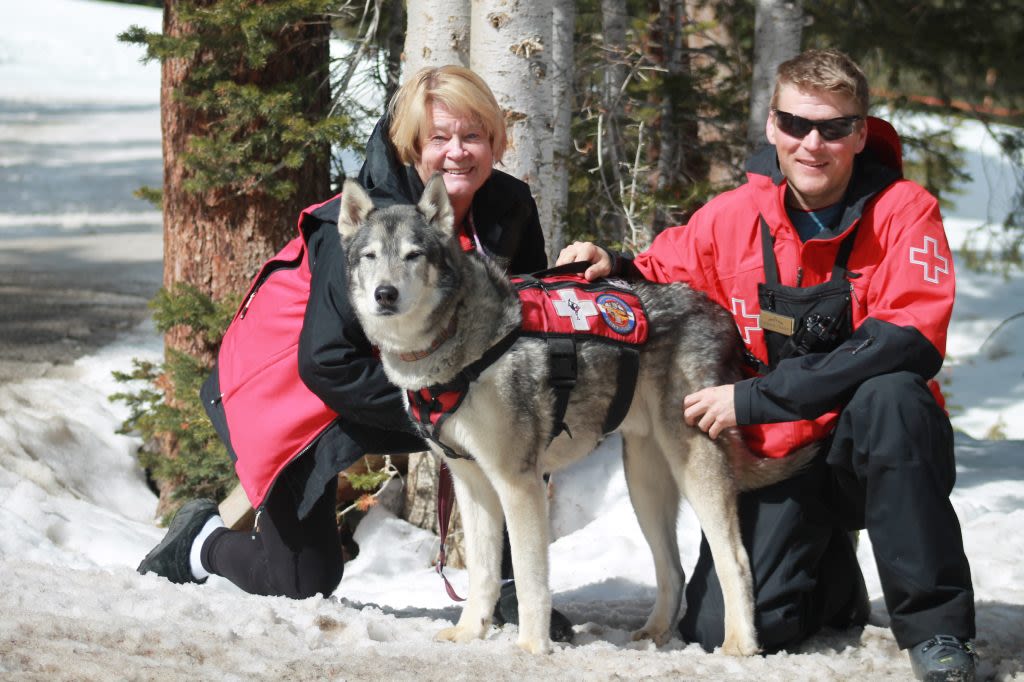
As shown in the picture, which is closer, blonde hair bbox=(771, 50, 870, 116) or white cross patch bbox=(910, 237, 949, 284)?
white cross patch bbox=(910, 237, 949, 284)

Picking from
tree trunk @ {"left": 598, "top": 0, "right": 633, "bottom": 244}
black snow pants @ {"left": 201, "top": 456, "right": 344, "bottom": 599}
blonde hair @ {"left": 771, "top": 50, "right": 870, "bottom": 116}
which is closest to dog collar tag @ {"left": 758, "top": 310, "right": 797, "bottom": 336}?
blonde hair @ {"left": 771, "top": 50, "right": 870, "bottom": 116}

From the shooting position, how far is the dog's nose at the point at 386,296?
3.28 m

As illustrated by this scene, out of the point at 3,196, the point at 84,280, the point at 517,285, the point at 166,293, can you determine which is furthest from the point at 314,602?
the point at 3,196

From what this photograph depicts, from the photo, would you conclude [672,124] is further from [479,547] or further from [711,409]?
[479,547]

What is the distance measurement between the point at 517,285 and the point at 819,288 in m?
1.01

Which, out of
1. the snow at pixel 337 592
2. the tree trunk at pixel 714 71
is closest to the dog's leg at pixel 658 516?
the snow at pixel 337 592

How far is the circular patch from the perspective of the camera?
3582 millimetres

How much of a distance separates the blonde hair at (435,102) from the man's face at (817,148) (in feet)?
3.27

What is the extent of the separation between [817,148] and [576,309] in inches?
37.2

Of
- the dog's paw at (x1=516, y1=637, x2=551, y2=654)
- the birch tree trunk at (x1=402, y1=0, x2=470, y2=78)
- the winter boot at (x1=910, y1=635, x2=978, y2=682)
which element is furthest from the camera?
the birch tree trunk at (x1=402, y1=0, x2=470, y2=78)

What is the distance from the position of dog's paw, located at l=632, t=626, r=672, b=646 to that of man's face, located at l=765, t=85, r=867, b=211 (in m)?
1.67

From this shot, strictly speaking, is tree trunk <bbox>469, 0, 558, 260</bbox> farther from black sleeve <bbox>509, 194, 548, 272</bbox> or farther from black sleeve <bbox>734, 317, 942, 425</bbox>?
black sleeve <bbox>734, 317, 942, 425</bbox>

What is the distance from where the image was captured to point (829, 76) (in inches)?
137

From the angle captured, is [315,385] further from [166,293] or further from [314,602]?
[166,293]
